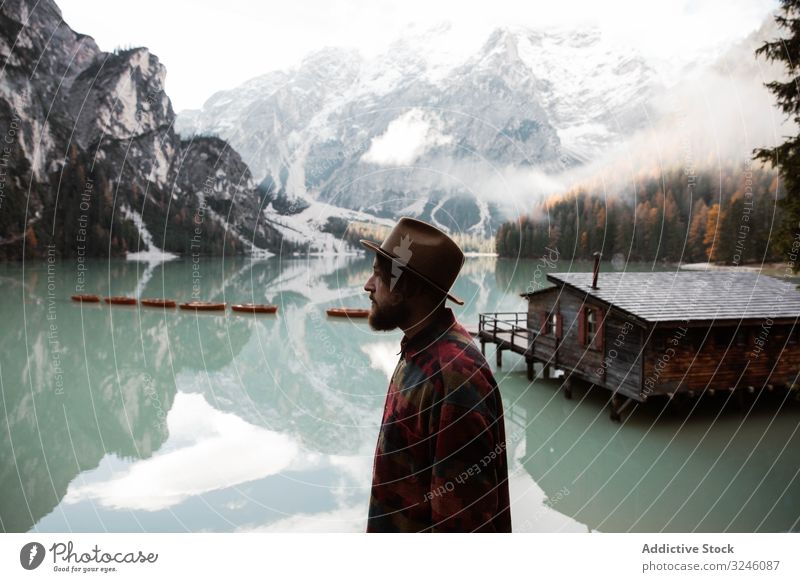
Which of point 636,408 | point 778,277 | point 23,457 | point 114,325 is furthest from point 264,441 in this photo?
point 114,325

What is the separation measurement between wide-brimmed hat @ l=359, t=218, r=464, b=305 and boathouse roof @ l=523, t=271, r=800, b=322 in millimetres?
7147

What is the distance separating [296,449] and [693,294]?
6.85 meters

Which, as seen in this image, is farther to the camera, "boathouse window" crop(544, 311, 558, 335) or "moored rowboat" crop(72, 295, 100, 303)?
"moored rowboat" crop(72, 295, 100, 303)

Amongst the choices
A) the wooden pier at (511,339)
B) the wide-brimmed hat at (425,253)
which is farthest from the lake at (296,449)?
the wide-brimmed hat at (425,253)

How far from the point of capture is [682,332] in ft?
28.4

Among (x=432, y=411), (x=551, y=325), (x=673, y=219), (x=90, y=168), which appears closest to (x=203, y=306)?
(x=90, y=168)

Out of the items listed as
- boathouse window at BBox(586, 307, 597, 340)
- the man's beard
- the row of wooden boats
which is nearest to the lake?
boathouse window at BBox(586, 307, 597, 340)

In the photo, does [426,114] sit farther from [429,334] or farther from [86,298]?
[86,298]

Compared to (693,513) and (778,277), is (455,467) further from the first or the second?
(778,277)

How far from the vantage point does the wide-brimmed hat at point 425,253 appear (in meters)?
1.84

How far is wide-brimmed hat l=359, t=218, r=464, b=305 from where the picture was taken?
184 cm

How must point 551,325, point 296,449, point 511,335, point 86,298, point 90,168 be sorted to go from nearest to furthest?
point 296,449 → point 551,325 → point 511,335 → point 86,298 → point 90,168

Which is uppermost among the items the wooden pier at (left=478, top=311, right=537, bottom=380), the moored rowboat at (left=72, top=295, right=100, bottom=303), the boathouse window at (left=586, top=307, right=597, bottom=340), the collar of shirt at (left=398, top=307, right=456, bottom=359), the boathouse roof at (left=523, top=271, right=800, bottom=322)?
the collar of shirt at (left=398, top=307, right=456, bottom=359)

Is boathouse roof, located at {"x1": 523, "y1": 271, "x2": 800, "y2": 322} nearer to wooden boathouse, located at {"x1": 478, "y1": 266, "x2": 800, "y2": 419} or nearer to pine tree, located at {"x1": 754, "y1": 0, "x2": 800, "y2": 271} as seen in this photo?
wooden boathouse, located at {"x1": 478, "y1": 266, "x2": 800, "y2": 419}
